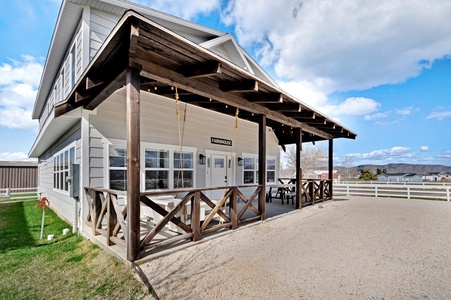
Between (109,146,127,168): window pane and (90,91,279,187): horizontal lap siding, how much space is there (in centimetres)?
18

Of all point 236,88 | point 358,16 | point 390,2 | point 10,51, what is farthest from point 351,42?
point 10,51

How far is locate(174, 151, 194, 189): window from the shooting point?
256 inches

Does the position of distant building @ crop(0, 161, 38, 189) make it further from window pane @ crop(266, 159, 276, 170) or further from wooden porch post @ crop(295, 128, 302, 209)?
wooden porch post @ crop(295, 128, 302, 209)

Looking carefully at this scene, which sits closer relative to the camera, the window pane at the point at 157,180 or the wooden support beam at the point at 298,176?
the window pane at the point at 157,180

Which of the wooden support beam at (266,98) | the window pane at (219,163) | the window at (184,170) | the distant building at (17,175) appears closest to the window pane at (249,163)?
the window pane at (219,163)

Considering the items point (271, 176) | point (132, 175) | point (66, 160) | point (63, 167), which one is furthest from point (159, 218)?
point (271, 176)

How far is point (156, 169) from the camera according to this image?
19.8 feet

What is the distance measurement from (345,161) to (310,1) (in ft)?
116

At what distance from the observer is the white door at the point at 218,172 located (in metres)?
7.63

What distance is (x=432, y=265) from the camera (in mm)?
3293

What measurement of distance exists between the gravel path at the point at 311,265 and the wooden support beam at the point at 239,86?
112 inches

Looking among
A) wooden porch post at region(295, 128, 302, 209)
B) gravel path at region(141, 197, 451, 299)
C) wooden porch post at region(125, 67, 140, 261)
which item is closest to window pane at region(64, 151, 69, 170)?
wooden porch post at region(125, 67, 140, 261)

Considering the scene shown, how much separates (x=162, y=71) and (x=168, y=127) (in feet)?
9.04

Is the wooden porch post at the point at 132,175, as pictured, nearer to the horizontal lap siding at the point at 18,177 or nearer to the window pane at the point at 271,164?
the window pane at the point at 271,164
